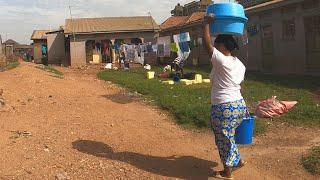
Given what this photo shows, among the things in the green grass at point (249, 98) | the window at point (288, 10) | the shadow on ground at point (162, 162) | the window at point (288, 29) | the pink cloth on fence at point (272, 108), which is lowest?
the shadow on ground at point (162, 162)

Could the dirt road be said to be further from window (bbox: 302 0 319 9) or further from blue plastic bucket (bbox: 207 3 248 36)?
window (bbox: 302 0 319 9)

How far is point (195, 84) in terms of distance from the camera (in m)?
16.6

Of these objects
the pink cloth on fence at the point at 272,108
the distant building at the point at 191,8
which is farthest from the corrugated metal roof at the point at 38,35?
the pink cloth on fence at the point at 272,108

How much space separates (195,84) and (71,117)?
775 centimetres

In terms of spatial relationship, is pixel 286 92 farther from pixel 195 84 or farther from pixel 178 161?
pixel 178 161

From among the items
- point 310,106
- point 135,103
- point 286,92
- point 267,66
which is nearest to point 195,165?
point 310,106

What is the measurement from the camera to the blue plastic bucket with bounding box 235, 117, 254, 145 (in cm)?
586

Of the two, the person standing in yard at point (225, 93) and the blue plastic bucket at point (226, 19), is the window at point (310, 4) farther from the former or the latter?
the person standing in yard at point (225, 93)

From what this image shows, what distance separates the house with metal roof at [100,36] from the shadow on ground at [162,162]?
103ft

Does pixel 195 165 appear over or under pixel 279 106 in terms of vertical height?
under

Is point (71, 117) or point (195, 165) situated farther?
point (71, 117)

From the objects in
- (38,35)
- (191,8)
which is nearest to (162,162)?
(191,8)

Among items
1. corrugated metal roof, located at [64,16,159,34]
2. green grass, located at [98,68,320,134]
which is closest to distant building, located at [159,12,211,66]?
corrugated metal roof, located at [64,16,159,34]

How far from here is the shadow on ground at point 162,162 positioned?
603 centimetres
